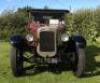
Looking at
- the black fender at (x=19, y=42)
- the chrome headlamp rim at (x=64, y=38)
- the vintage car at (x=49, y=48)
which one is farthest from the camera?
the chrome headlamp rim at (x=64, y=38)

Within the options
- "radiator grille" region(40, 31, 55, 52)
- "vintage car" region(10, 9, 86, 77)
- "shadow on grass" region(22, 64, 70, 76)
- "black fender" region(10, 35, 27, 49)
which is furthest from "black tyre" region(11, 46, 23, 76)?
"radiator grille" region(40, 31, 55, 52)

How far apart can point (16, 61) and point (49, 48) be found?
3.47 ft

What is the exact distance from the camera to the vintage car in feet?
36.2

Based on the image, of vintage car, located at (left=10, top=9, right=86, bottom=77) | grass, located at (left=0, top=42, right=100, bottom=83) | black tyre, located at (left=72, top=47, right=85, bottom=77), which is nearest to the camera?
grass, located at (left=0, top=42, right=100, bottom=83)

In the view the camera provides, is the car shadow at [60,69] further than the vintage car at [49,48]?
Yes

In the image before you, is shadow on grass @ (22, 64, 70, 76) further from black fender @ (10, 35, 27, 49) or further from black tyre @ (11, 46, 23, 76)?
black fender @ (10, 35, 27, 49)

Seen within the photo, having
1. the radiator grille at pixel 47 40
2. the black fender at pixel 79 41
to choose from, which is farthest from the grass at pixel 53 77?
the black fender at pixel 79 41

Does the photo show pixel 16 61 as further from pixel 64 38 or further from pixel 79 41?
pixel 79 41

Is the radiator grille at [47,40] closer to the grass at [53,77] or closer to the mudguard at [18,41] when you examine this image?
the mudguard at [18,41]

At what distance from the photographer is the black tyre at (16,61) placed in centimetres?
1098

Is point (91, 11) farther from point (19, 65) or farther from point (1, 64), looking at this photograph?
point (19, 65)

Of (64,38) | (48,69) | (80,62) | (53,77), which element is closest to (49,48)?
(64,38)

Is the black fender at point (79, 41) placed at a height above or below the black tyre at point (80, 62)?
above

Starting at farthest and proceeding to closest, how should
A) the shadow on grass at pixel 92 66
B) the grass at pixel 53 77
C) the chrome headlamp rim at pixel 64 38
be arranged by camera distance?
the shadow on grass at pixel 92 66, the chrome headlamp rim at pixel 64 38, the grass at pixel 53 77
